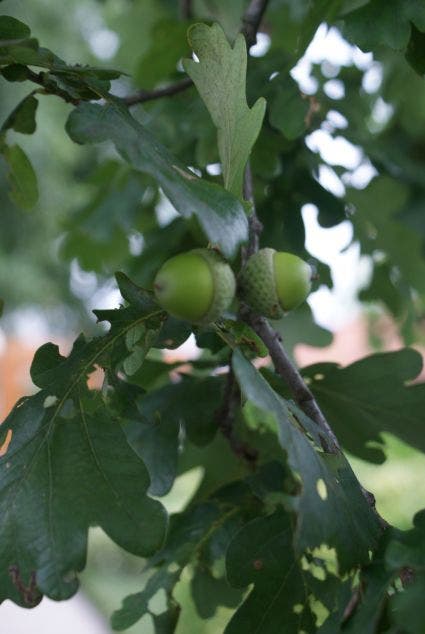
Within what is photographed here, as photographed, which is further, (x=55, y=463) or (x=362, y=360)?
(x=362, y=360)

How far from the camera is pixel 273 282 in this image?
2.28ft

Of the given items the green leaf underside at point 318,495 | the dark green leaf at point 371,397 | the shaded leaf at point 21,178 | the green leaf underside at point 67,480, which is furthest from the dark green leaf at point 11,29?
the dark green leaf at point 371,397

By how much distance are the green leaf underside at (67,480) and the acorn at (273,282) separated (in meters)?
0.11

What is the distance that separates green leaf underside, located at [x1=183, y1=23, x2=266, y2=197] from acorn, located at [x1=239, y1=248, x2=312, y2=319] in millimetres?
63

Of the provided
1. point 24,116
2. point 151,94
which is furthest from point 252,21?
point 24,116

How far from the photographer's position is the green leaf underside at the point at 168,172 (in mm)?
635

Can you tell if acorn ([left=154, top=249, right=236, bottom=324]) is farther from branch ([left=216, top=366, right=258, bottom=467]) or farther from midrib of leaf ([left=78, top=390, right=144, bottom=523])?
branch ([left=216, top=366, right=258, bottom=467])

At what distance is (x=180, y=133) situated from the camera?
1310 millimetres

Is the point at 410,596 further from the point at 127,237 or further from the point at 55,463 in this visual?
the point at 127,237

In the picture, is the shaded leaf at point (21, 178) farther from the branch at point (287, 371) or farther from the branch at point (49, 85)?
the branch at point (287, 371)

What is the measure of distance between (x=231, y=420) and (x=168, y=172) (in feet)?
1.64

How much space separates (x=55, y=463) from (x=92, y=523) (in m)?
0.07

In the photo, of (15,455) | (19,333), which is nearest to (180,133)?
(15,455)

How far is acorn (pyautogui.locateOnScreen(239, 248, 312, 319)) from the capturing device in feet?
2.29
